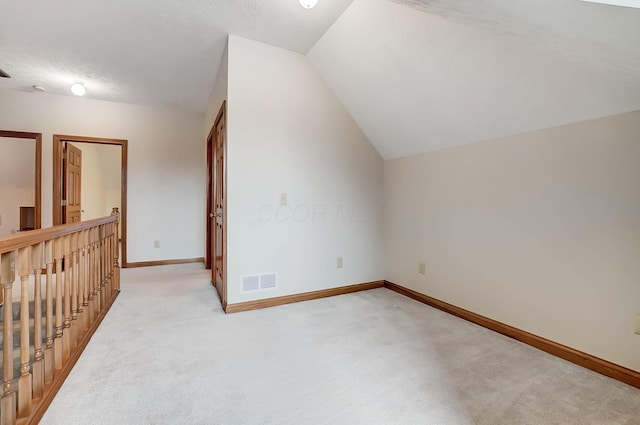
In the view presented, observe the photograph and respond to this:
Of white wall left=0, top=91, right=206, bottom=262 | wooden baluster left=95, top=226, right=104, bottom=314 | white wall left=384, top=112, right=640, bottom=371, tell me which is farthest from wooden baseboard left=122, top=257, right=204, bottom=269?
white wall left=384, top=112, right=640, bottom=371

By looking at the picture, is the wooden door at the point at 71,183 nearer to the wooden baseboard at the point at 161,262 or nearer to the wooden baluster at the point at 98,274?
the wooden baseboard at the point at 161,262

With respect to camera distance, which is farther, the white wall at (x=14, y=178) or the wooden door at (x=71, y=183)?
the white wall at (x=14, y=178)

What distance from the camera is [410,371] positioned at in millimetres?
1683

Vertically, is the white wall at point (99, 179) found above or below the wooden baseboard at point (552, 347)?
above

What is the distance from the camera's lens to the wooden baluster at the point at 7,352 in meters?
1.10

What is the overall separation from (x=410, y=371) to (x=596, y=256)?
136 centimetres

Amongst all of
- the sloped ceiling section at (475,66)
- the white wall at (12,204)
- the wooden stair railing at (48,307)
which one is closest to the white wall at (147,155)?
the white wall at (12,204)

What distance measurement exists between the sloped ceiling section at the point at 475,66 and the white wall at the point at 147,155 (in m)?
2.84

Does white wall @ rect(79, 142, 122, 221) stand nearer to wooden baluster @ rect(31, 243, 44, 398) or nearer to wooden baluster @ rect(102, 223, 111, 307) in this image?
wooden baluster @ rect(102, 223, 111, 307)

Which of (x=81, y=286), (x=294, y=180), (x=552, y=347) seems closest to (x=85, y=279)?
(x=81, y=286)

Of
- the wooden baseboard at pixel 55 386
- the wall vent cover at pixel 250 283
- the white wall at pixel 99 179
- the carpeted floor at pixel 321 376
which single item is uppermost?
the white wall at pixel 99 179

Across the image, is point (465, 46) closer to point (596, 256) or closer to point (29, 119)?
point (596, 256)

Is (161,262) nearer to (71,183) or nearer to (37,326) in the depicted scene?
(71,183)

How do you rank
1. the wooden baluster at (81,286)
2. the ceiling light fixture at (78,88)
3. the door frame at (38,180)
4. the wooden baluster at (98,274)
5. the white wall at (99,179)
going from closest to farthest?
the wooden baluster at (81,286), the wooden baluster at (98,274), the ceiling light fixture at (78,88), the door frame at (38,180), the white wall at (99,179)
